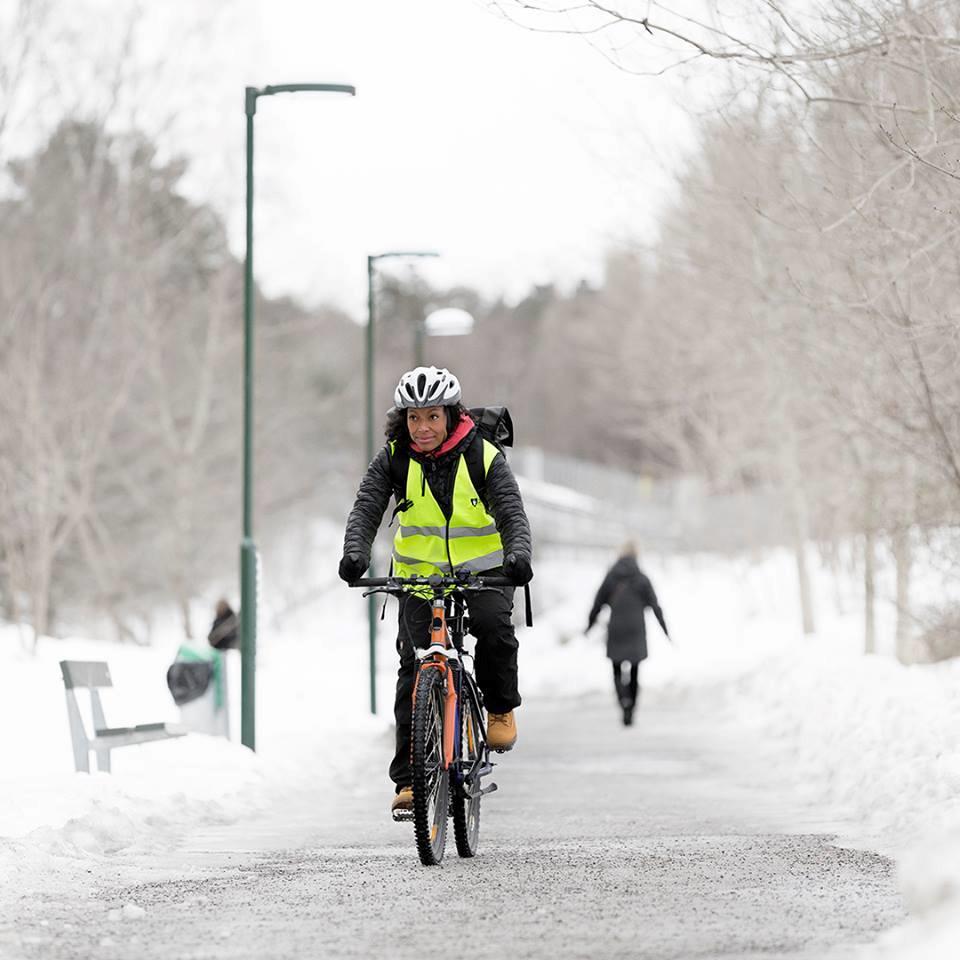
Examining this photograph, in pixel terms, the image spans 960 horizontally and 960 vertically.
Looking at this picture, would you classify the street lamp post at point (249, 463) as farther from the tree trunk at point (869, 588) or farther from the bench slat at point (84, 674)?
the tree trunk at point (869, 588)

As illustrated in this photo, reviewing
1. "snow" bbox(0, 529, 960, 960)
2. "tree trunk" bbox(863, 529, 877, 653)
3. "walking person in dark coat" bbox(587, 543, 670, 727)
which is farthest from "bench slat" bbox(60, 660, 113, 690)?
"tree trunk" bbox(863, 529, 877, 653)

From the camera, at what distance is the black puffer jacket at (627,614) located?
66.5 ft

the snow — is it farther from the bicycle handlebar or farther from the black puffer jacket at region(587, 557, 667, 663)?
the bicycle handlebar

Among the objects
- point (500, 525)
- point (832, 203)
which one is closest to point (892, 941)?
point (500, 525)

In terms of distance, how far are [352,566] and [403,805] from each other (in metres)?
1.02

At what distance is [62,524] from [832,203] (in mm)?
20131

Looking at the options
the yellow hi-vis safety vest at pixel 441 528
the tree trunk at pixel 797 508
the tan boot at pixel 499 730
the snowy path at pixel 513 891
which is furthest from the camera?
the tree trunk at pixel 797 508

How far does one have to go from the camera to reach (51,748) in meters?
14.0

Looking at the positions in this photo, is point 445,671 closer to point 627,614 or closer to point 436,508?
point 436,508

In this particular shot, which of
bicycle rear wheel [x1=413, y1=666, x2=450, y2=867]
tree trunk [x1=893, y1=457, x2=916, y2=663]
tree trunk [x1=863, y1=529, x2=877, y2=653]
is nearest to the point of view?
bicycle rear wheel [x1=413, y1=666, x2=450, y2=867]

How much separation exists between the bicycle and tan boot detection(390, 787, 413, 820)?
0.04m

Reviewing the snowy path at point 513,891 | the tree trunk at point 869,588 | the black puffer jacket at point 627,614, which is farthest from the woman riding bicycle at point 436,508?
the tree trunk at point 869,588

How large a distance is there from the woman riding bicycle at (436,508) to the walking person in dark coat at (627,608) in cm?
1111

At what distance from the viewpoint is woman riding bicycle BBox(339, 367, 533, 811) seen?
332 inches
